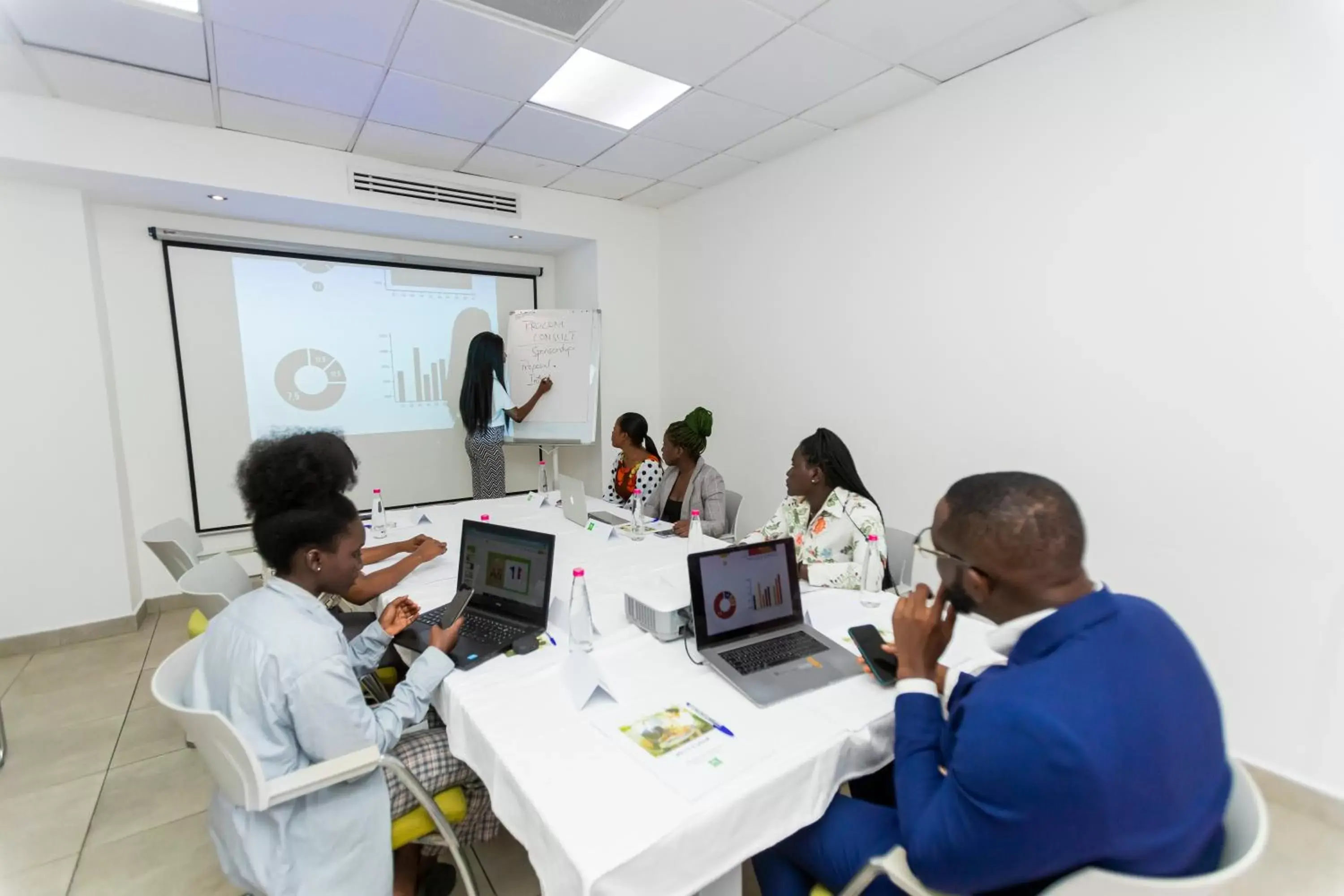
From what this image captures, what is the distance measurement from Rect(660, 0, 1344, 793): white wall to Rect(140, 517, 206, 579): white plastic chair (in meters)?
3.30

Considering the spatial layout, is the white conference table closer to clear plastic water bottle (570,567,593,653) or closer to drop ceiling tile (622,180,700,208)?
clear plastic water bottle (570,567,593,653)

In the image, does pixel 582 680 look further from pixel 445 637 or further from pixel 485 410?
pixel 485 410

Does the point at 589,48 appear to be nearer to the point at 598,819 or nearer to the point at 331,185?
the point at 331,185

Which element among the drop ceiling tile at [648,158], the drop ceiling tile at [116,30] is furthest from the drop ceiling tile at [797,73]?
the drop ceiling tile at [116,30]

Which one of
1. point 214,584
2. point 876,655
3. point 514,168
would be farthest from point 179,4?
point 876,655

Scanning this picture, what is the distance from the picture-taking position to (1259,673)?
2.12 meters

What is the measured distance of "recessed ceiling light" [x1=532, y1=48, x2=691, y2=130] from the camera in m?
2.70

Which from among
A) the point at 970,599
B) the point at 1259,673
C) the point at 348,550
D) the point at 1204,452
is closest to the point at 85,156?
the point at 348,550

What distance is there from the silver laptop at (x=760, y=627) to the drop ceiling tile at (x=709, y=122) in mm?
2416

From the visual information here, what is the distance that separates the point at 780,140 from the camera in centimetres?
346

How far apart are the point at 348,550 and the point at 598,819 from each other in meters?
0.91

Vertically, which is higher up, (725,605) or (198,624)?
(725,605)

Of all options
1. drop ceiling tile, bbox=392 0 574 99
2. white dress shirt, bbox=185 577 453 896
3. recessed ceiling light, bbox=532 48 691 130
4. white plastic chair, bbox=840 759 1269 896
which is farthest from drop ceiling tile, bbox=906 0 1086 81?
white dress shirt, bbox=185 577 453 896

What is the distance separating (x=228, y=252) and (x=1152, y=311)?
5085 millimetres
